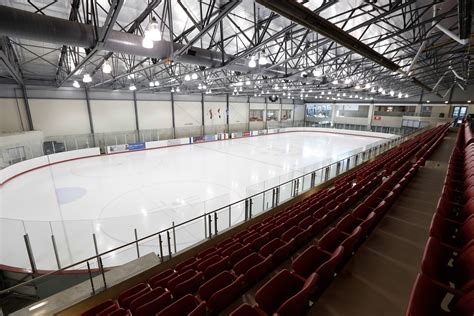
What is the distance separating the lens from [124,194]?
10.6 m

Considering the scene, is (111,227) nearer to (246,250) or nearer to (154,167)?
(246,250)

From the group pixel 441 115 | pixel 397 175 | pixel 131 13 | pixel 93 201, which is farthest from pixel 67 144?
pixel 441 115

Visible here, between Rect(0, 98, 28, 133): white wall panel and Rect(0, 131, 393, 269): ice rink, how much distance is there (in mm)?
4280

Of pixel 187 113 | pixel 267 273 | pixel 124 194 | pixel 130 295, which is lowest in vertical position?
pixel 124 194

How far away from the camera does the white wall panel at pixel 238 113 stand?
33.1m

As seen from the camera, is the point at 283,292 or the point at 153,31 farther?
the point at 153,31

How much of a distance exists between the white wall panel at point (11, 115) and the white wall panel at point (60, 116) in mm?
763

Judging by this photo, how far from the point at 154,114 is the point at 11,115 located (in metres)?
11.7

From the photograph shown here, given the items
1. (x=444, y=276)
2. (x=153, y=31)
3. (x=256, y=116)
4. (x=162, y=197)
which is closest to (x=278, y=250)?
(x=444, y=276)

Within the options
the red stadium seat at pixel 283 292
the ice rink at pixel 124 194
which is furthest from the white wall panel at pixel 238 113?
the red stadium seat at pixel 283 292

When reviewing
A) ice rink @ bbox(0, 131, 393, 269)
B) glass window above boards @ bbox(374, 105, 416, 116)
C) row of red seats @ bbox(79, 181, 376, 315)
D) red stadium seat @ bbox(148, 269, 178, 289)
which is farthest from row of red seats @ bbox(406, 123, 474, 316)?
glass window above boards @ bbox(374, 105, 416, 116)

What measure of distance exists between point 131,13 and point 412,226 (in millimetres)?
9741

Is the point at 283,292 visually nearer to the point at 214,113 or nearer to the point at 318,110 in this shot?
the point at 214,113

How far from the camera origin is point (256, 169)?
1473cm
